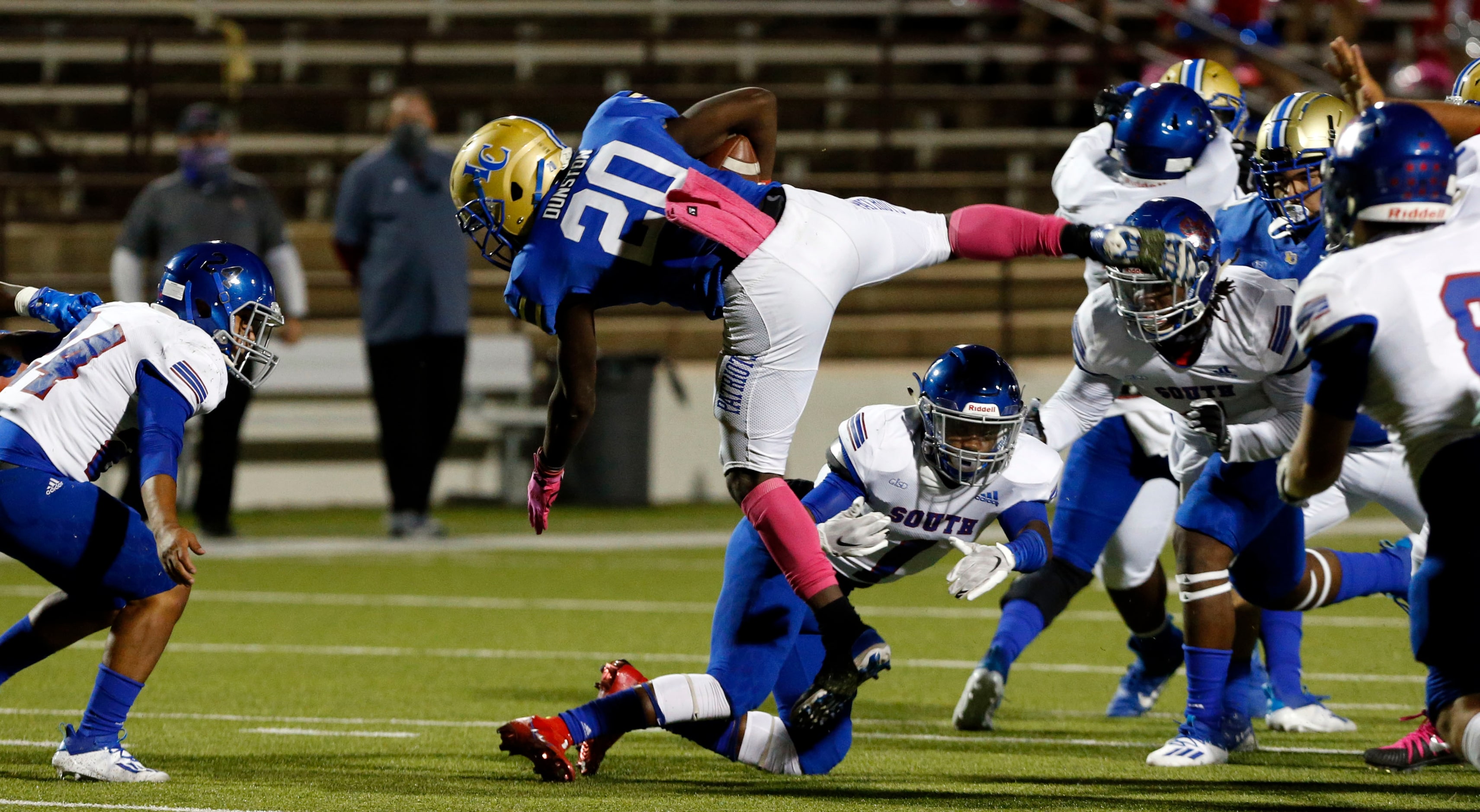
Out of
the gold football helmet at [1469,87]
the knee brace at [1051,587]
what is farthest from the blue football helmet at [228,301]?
the gold football helmet at [1469,87]

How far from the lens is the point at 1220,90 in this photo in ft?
18.8

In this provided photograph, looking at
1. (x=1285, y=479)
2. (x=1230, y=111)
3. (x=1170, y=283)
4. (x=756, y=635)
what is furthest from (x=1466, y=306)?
(x=1230, y=111)

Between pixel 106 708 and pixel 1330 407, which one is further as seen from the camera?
pixel 106 708

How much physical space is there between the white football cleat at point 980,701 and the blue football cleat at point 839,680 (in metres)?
1.01

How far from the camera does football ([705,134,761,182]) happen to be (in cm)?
456

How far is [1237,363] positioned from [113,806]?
2702 mm

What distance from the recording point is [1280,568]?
173 inches

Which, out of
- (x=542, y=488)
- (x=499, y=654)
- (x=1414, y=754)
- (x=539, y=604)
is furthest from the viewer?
(x=539, y=604)

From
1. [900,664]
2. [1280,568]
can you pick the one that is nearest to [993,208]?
[1280,568]

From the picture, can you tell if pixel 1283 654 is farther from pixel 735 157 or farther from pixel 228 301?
pixel 228 301

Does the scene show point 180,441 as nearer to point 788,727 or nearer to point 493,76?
point 788,727

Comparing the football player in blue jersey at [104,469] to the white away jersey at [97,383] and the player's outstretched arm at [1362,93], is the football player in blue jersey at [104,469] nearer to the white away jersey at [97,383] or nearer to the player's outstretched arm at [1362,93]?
the white away jersey at [97,383]

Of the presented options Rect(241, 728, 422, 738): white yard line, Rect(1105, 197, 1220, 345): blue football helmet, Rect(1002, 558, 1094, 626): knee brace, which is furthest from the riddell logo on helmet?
Rect(241, 728, 422, 738): white yard line

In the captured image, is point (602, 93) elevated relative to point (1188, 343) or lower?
elevated
